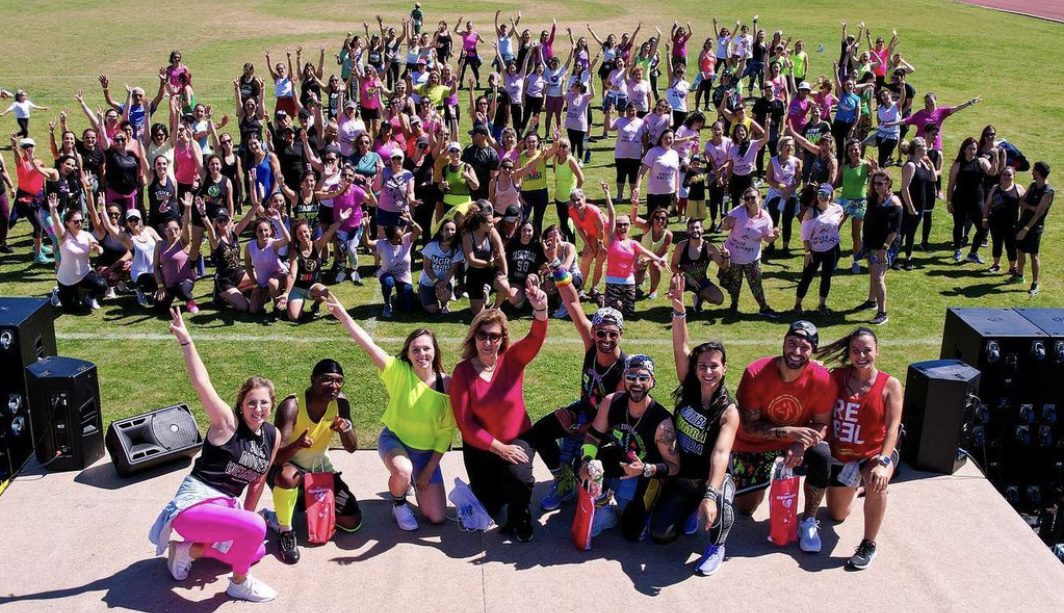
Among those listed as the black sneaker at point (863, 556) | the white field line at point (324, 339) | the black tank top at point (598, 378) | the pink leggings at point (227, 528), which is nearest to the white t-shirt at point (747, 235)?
the white field line at point (324, 339)

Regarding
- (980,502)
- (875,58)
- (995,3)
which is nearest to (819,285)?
(980,502)

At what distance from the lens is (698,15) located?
3753 centimetres

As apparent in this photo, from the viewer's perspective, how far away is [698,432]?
702 centimetres

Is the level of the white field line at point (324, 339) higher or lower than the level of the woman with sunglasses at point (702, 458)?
lower

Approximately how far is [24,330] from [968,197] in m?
11.4

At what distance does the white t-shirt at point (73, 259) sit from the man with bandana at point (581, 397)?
21.6 feet

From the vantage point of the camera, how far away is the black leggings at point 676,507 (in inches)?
277

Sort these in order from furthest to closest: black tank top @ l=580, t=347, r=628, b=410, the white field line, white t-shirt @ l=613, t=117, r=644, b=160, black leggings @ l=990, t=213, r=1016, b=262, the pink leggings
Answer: white t-shirt @ l=613, t=117, r=644, b=160, black leggings @ l=990, t=213, r=1016, b=262, the white field line, black tank top @ l=580, t=347, r=628, b=410, the pink leggings

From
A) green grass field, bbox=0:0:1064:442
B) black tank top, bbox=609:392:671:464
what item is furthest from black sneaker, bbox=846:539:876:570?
green grass field, bbox=0:0:1064:442

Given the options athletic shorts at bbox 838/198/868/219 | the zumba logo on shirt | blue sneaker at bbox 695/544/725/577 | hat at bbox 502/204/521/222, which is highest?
hat at bbox 502/204/521/222

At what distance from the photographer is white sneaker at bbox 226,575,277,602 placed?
654 cm

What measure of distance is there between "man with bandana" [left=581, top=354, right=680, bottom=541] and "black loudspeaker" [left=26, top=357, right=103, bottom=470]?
3770 millimetres

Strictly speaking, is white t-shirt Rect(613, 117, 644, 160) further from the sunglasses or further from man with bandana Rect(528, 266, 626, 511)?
the sunglasses

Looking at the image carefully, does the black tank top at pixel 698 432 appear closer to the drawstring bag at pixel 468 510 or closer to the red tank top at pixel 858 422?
the red tank top at pixel 858 422
